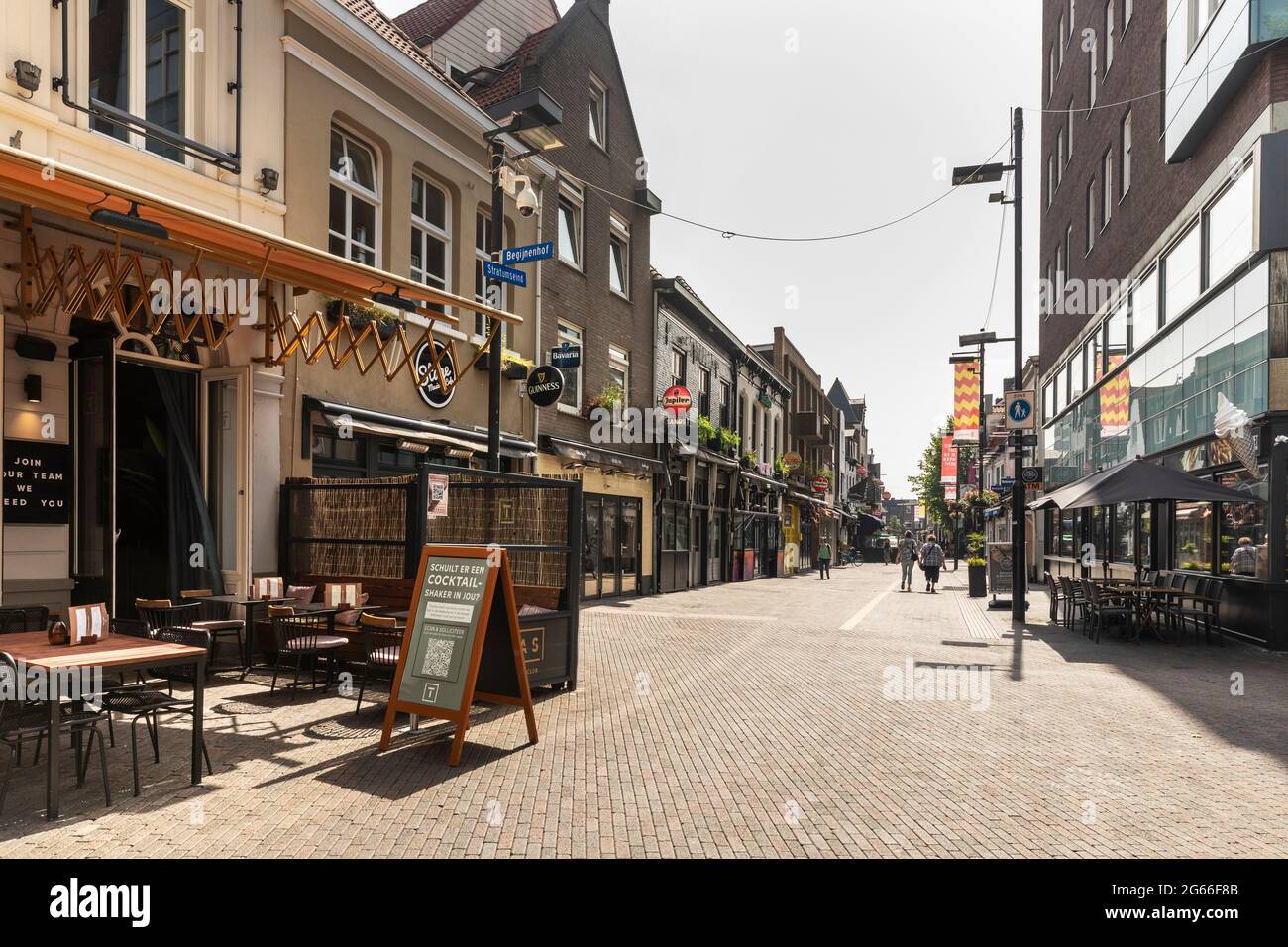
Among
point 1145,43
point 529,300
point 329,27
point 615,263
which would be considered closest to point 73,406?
point 329,27

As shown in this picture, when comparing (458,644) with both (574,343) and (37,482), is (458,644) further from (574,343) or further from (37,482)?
(574,343)

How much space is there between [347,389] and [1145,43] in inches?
724

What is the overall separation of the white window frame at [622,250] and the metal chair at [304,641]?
13.7 metres

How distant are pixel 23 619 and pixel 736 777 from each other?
536cm

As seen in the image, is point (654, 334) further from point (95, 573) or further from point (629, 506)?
point (95, 573)

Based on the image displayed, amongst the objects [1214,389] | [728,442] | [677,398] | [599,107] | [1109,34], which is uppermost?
[1109,34]

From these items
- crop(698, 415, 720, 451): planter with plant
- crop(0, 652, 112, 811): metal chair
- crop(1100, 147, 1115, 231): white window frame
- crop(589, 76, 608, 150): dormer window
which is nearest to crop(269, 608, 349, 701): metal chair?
crop(0, 652, 112, 811): metal chair

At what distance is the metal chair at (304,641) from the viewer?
25.2 feet

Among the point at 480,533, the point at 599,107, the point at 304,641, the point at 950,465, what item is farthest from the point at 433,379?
the point at 950,465

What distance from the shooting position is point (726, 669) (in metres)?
10.1

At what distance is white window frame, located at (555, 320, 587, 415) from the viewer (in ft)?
59.7

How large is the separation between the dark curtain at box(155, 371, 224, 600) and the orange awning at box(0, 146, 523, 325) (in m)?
2.19

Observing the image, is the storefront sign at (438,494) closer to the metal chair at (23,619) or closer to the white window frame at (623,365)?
the metal chair at (23,619)

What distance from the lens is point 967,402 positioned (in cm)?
2655
